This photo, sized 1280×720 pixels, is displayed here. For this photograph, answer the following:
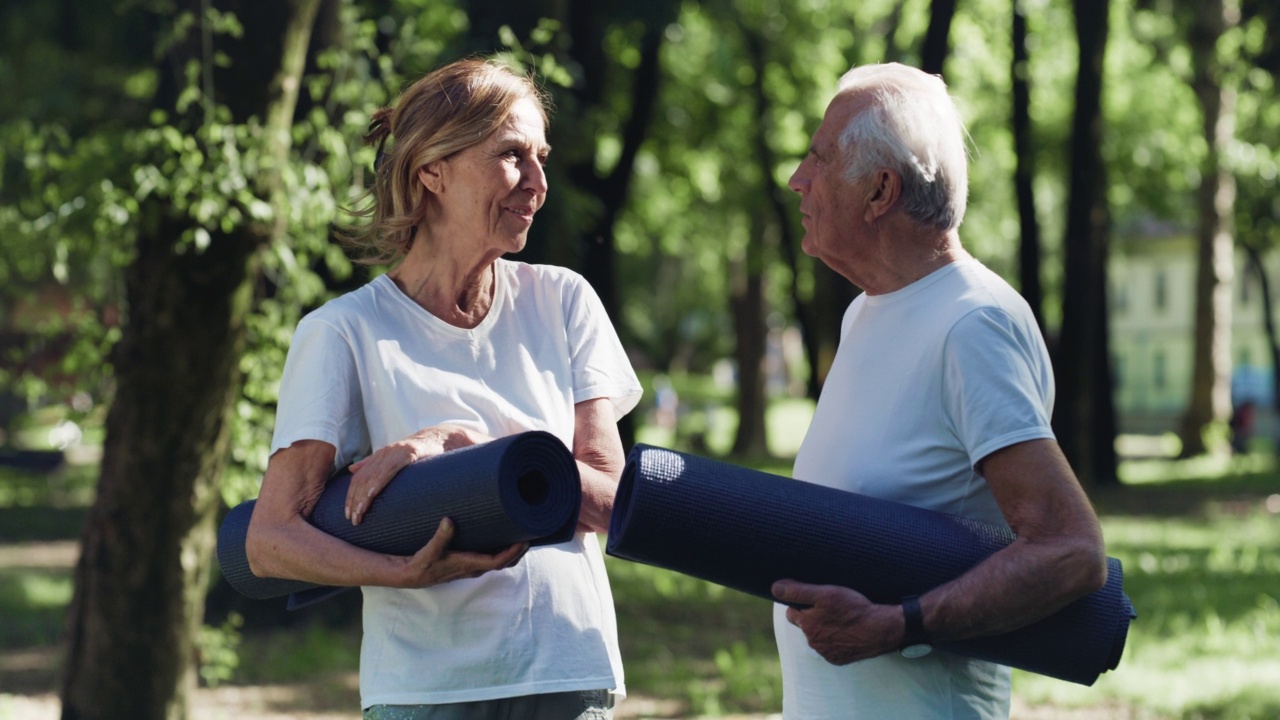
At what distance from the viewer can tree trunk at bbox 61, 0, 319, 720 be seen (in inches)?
227

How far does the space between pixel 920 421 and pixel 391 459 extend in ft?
3.12

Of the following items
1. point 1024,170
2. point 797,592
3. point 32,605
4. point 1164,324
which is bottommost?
point 1164,324

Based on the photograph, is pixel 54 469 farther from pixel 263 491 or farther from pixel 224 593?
pixel 263 491

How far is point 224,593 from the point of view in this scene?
32.3 ft

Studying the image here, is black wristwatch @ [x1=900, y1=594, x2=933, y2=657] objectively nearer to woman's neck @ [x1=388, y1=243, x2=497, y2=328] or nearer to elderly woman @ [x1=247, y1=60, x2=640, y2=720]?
elderly woman @ [x1=247, y1=60, x2=640, y2=720]

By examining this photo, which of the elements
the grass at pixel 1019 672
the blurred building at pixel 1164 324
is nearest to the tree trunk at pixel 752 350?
the grass at pixel 1019 672

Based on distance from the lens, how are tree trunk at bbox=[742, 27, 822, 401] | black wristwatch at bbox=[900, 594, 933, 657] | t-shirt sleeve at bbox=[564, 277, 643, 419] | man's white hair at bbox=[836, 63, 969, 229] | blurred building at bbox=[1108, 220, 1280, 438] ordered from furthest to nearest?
1. blurred building at bbox=[1108, 220, 1280, 438]
2. tree trunk at bbox=[742, 27, 822, 401]
3. t-shirt sleeve at bbox=[564, 277, 643, 419]
4. man's white hair at bbox=[836, 63, 969, 229]
5. black wristwatch at bbox=[900, 594, 933, 657]

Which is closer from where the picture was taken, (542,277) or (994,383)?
(994,383)

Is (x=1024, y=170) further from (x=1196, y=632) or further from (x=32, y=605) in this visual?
(x=32, y=605)

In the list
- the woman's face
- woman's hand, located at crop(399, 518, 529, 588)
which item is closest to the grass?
the woman's face

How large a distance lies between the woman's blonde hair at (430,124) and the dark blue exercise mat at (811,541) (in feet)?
2.26

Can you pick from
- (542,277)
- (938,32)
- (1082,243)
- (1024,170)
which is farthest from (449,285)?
(1024,170)

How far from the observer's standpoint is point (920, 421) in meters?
2.64

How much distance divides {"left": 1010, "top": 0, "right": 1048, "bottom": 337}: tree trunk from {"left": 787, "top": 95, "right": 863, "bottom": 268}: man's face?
12345mm
